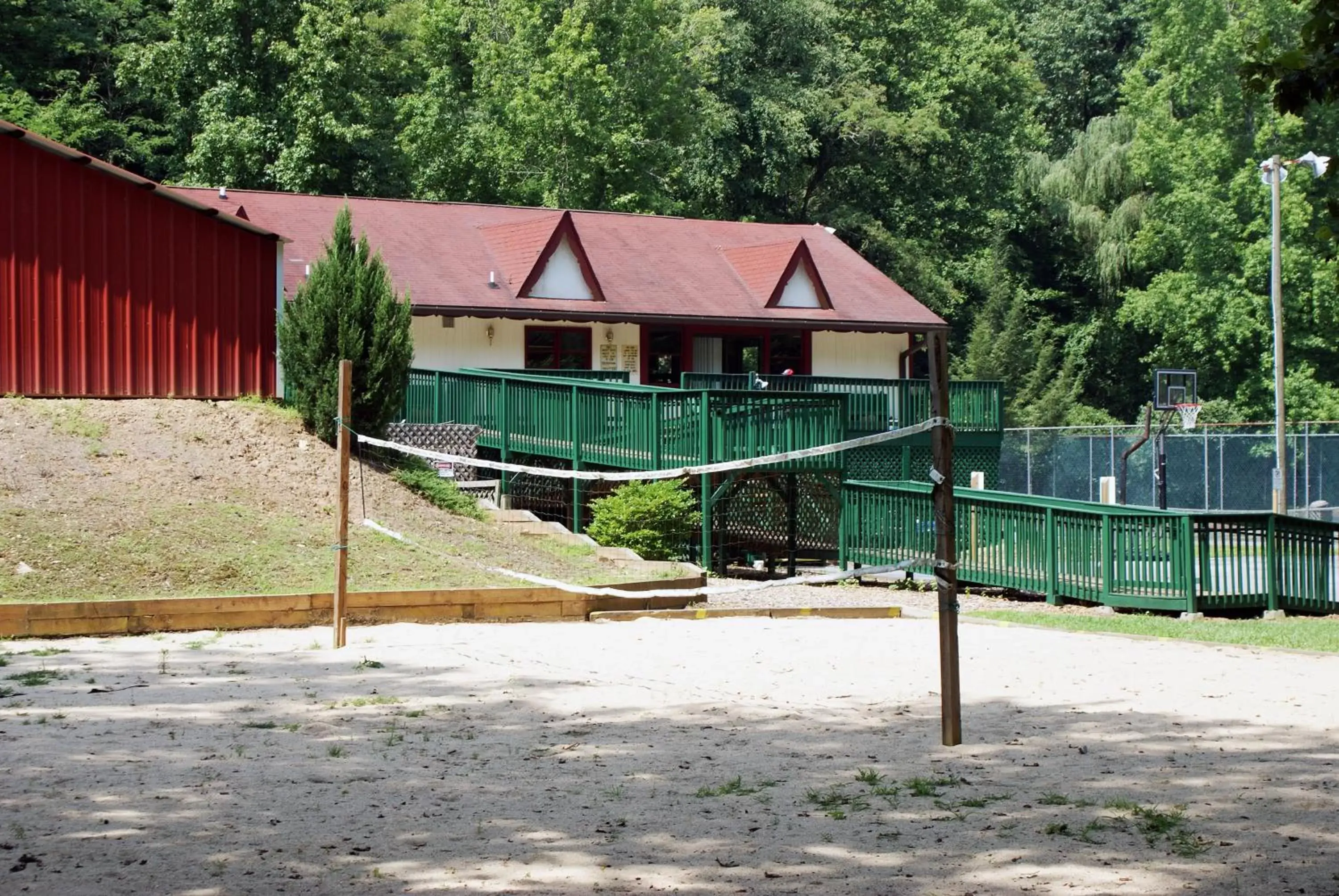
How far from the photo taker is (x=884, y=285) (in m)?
43.0

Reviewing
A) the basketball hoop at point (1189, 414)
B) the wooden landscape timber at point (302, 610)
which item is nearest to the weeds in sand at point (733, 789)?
the wooden landscape timber at point (302, 610)

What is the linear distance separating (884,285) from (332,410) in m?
22.9

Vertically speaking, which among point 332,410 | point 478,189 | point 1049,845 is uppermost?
point 478,189

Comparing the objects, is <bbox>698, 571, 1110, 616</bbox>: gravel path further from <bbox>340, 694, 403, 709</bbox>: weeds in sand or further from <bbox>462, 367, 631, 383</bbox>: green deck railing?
<bbox>340, 694, 403, 709</bbox>: weeds in sand

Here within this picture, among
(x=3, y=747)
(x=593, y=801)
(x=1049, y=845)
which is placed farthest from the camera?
(x=3, y=747)

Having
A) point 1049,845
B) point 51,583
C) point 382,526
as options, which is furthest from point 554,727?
point 382,526

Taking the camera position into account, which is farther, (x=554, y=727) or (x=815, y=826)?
(x=554, y=727)

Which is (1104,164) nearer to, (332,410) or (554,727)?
(332,410)

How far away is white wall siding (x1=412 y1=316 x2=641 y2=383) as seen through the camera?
115 ft

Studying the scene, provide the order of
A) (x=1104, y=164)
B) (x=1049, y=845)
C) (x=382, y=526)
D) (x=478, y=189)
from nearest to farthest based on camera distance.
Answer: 1. (x=1049, y=845)
2. (x=382, y=526)
3. (x=478, y=189)
4. (x=1104, y=164)

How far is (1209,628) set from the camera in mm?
17875

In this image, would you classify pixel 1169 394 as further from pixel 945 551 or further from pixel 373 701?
pixel 373 701

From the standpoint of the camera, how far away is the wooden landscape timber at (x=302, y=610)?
14.5 m

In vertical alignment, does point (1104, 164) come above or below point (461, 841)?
above
